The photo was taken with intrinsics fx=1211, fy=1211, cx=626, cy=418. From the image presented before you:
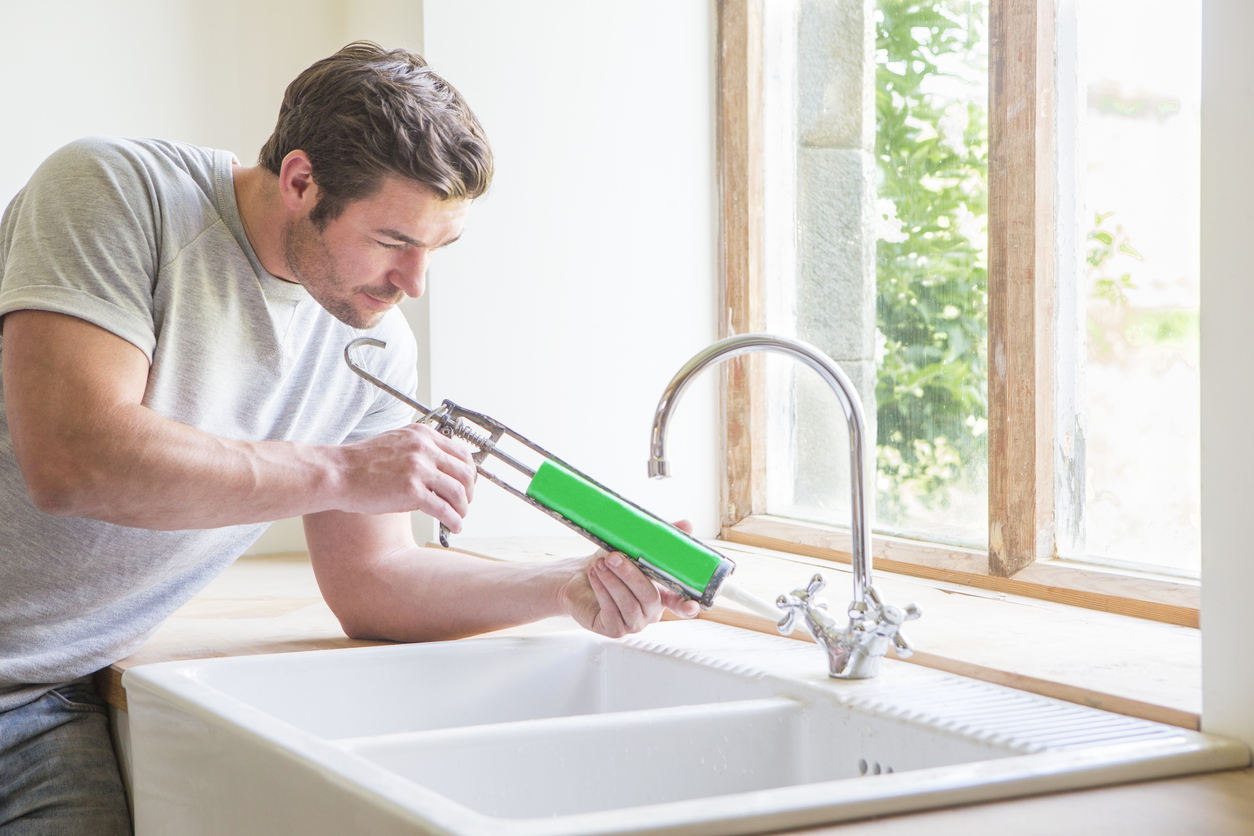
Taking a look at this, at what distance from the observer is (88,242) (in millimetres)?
1081

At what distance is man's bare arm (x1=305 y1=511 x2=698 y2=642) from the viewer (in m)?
1.14

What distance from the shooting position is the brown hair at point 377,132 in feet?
3.78

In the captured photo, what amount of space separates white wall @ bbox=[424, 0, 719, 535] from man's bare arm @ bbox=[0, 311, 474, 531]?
2.61 ft

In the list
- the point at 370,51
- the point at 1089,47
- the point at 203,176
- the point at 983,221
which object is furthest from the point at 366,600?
the point at 1089,47

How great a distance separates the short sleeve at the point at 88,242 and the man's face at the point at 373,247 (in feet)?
0.48

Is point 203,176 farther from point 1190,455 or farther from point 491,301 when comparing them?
point 1190,455

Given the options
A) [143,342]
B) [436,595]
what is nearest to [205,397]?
[143,342]

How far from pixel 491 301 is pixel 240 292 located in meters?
0.72

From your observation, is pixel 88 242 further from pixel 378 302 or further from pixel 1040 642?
pixel 1040 642

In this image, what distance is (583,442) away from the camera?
6.45 ft

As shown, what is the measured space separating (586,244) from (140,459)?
3.44 feet

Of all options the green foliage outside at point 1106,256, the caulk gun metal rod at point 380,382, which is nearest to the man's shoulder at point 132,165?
the caulk gun metal rod at point 380,382

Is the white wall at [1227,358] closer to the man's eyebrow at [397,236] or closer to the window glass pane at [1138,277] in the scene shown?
the window glass pane at [1138,277]

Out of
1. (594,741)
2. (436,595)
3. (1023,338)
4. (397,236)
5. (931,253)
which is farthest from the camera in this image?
(931,253)
